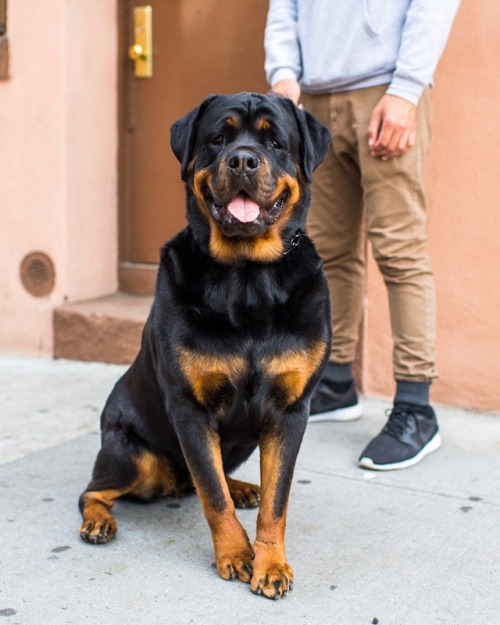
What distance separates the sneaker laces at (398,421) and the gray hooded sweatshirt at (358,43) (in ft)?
3.91

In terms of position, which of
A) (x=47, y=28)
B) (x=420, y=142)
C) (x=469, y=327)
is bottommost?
(x=469, y=327)

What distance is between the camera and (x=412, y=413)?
3590mm

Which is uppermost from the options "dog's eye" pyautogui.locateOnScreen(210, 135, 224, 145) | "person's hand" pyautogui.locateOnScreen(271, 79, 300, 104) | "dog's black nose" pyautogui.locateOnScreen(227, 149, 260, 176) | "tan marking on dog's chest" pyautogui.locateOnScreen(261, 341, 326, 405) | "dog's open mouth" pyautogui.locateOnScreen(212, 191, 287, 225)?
"person's hand" pyautogui.locateOnScreen(271, 79, 300, 104)

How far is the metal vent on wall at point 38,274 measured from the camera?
5.15 m

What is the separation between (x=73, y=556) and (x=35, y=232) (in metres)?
2.85

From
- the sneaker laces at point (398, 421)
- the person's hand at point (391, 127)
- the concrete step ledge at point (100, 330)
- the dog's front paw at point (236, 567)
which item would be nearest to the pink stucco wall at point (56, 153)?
the concrete step ledge at point (100, 330)

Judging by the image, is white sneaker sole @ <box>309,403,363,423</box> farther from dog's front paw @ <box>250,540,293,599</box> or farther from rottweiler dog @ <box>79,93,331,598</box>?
dog's front paw @ <box>250,540,293,599</box>

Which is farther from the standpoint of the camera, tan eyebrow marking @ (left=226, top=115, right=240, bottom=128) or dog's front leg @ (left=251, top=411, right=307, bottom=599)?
tan eyebrow marking @ (left=226, top=115, right=240, bottom=128)

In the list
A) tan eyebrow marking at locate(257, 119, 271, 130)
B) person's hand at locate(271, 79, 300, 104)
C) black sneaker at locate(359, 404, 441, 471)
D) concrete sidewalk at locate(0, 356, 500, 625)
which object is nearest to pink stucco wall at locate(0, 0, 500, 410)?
concrete sidewalk at locate(0, 356, 500, 625)

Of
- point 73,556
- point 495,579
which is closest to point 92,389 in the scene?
point 73,556

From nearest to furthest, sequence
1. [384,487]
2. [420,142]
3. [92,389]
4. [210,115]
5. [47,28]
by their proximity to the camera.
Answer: [210,115]
[384,487]
[420,142]
[92,389]
[47,28]

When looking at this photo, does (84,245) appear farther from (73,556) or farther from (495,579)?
(495,579)

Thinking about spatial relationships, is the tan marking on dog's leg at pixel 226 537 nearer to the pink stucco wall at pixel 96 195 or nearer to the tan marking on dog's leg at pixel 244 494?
the tan marking on dog's leg at pixel 244 494

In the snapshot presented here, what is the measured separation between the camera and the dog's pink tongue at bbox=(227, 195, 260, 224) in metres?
2.56
